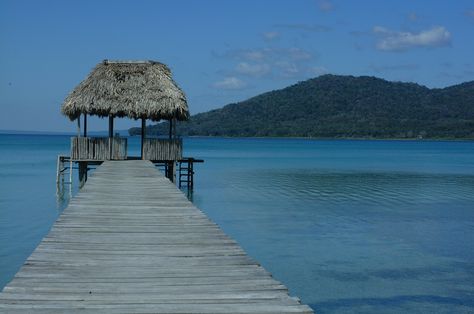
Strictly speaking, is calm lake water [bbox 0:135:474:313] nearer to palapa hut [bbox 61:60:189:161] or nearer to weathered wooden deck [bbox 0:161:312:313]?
palapa hut [bbox 61:60:189:161]

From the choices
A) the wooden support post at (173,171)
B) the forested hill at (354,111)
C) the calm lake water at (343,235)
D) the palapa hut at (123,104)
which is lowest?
the calm lake water at (343,235)

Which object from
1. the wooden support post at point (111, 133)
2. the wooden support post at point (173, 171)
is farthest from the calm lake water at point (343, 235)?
the wooden support post at point (111, 133)

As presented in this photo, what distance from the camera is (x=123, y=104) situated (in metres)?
20.9

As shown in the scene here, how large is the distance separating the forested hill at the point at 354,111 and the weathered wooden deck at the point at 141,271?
12354 cm

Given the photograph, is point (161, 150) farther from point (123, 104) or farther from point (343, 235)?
point (343, 235)

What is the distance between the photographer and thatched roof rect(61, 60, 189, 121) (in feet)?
68.4

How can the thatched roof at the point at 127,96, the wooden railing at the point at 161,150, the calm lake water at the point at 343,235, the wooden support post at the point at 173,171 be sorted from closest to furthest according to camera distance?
1. the calm lake water at the point at 343,235
2. the thatched roof at the point at 127,96
3. the wooden railing at the point at 161,150
4. the wooden support post at the point at 173,171

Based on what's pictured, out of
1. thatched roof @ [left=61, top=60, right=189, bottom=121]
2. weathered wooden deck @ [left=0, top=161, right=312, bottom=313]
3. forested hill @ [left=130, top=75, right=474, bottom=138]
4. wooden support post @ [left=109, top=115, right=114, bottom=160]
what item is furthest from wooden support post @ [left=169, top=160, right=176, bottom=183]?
forested hill @ [left=130, top=75, right=474, bottom=138]

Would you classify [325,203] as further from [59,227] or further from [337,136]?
[337,136]

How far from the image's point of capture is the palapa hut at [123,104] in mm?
20812

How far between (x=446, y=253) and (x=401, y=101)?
129667 mm

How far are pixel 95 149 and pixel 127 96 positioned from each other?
1.93 m

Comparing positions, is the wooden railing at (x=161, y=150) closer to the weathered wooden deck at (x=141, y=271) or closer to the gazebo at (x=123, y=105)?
the gazebo at (x=123, y=105)

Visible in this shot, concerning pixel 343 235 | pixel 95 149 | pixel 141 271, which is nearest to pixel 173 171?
pixel 95 149
